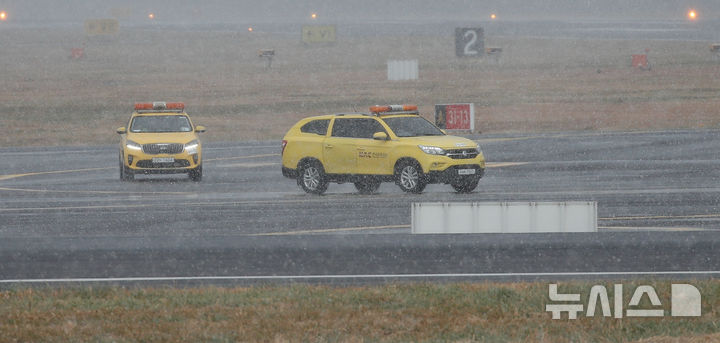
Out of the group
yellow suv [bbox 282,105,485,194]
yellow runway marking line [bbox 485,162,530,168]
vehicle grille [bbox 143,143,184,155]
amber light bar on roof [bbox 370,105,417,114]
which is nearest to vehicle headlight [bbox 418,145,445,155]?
yellow suv [bbox 282,105,485,194]

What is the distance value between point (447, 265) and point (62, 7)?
170 m

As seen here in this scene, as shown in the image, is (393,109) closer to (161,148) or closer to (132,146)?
(161,148)

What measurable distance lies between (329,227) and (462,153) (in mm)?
5828

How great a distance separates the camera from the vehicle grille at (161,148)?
96.8ft

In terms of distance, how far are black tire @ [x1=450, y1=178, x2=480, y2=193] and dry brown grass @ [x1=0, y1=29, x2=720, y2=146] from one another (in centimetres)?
2142

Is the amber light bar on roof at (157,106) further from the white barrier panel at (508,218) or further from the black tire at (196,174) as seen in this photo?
the white barrier panel at (508,218)

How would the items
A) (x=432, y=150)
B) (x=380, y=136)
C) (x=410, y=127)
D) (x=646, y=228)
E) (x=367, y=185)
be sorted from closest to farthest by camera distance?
(x=646, y=228) → (x=432, y=150) → (x=380, y=136) → (x=367, y=185) → (x=410, y=127)

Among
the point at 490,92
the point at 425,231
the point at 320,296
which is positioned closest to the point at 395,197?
the point at 425,231

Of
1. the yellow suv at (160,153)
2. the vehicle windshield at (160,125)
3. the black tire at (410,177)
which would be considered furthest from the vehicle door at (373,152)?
the vehicle windshield at (160,125)

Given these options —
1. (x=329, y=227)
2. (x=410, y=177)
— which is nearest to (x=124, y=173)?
(x=410, y=177)

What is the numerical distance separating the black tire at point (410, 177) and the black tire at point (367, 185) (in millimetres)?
682

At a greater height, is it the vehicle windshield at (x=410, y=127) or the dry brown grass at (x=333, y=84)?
the dry brown grass at (x=333, y=84)

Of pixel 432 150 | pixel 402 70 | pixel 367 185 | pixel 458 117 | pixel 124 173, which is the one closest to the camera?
pixel 432 150

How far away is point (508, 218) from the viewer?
1891cm
